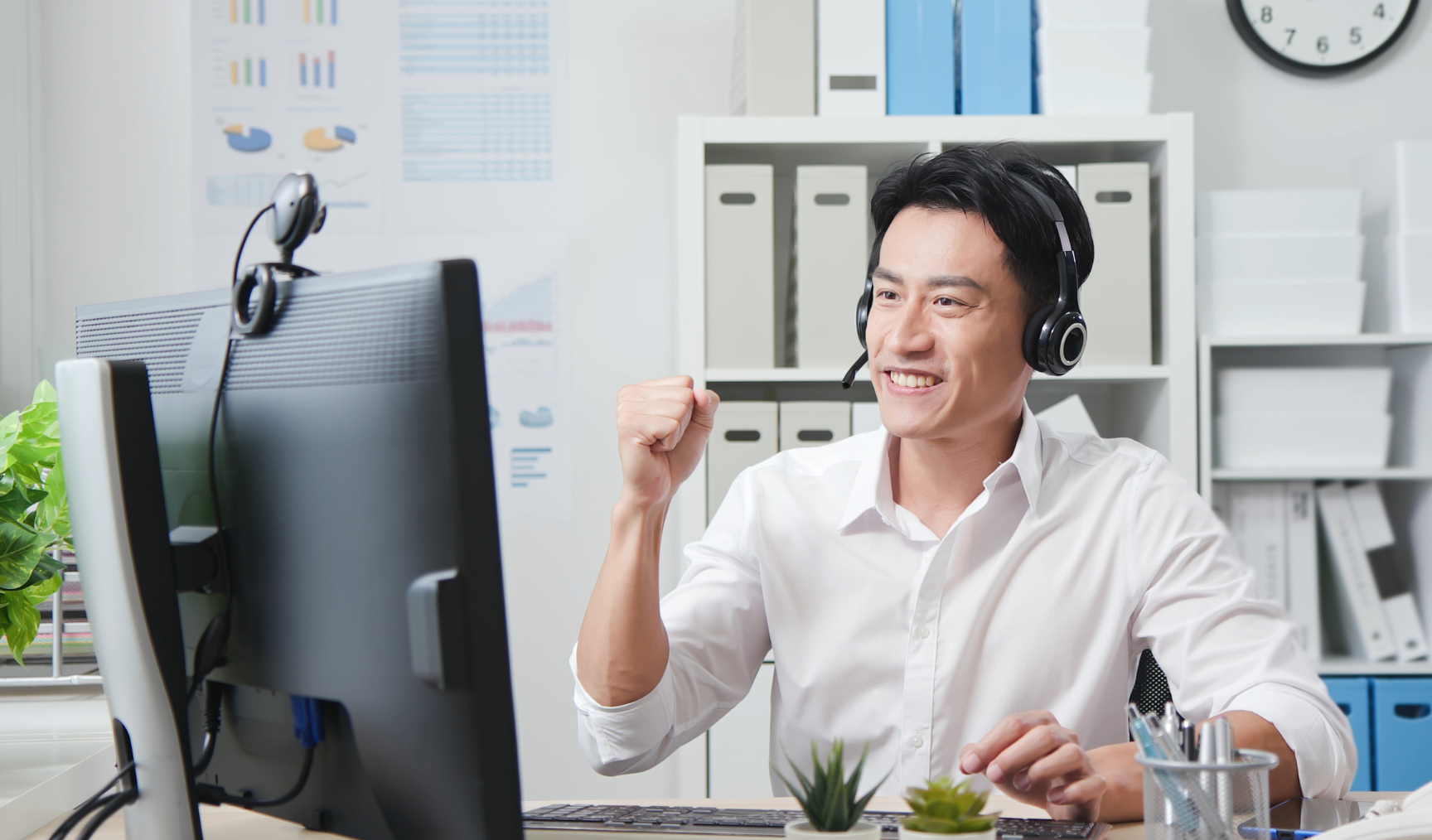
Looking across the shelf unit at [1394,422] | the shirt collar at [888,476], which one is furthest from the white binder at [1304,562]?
the shirt collar at [888,476]

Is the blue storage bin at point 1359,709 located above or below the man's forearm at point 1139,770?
below

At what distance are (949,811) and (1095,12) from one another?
166 centimetres

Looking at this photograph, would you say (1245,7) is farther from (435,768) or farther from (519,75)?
(435,768)

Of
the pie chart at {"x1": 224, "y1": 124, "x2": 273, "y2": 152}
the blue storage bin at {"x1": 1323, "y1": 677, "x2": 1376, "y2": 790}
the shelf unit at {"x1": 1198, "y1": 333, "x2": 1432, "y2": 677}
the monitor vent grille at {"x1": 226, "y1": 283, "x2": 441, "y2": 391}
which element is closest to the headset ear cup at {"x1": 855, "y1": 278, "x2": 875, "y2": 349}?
the monitor vent grille at {"x1": 226, "y1": 283, "x2": 441, "y2": 391}

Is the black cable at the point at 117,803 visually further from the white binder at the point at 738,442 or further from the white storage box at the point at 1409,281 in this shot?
the white storage box at the point at 1409,281

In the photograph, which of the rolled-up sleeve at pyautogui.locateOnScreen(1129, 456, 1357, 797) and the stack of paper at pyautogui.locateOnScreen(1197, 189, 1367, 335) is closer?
the rolled-up sleeve at pyautogui.locateOnScreen(1129, 456, 1357, 797)

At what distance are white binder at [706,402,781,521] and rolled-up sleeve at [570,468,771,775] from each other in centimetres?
56

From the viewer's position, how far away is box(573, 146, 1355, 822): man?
114 centimetres

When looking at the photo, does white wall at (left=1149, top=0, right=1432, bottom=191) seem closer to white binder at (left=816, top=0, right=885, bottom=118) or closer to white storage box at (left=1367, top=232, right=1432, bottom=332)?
white storage box at (left=1367, top=232, right=1432, bottom=332)

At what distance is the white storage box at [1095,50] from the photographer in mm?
1888

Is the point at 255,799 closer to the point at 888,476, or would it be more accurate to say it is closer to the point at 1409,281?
the point at 888,476

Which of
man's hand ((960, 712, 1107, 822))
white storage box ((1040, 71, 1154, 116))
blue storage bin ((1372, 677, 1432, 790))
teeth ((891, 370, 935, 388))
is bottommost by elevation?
blue storage bin ((1372, 677, 1432, 790))

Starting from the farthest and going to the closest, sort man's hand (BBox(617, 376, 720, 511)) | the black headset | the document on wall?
the document on wall → the black headset → man's hand (BBox(617, 376, 720, 511))

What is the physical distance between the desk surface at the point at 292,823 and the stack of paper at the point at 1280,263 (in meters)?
1.13
